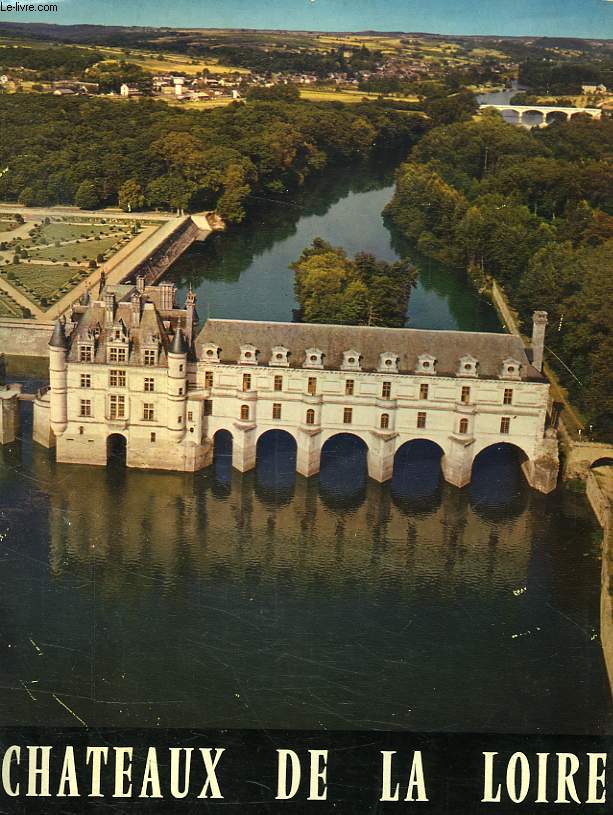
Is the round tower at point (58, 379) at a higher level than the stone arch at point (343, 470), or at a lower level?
higher

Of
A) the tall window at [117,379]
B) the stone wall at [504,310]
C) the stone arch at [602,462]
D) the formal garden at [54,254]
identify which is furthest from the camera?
the stone wall at [504,310]

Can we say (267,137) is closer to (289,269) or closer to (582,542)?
(289,269)

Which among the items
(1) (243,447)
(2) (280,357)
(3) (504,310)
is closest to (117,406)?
(1) (243,447)

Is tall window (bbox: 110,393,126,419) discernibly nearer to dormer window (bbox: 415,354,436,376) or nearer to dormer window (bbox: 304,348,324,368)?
dormer window (bbox: 304,348,324,368)

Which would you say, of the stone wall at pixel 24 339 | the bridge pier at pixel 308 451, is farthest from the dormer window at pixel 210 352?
the stone wall at pixel 24 339

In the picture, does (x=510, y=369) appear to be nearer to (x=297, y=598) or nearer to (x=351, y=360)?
(x=351, y=360)

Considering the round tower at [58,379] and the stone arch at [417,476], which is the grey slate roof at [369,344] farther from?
the round tower at [58,379]

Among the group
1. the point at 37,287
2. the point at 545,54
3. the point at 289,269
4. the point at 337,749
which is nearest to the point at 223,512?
the point at 337,749
